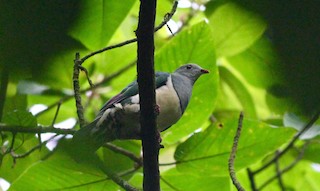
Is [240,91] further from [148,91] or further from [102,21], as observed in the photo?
[148,91]

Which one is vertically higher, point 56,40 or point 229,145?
point 56,40

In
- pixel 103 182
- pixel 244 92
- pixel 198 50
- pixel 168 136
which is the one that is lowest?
Answer: pixel 103 182

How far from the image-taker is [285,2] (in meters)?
0.44

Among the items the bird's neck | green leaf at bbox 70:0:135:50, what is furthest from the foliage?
the bird's neck

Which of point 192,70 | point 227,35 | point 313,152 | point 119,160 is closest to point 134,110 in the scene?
point 119,160

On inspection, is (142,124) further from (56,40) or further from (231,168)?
(56,40)

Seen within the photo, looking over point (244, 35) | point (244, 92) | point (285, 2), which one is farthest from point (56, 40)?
point (244, 92)

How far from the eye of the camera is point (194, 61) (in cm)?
258

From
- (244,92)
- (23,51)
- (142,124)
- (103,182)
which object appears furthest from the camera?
(244,92)

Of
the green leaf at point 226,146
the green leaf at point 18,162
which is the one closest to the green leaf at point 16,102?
the green leaf at point 18,162

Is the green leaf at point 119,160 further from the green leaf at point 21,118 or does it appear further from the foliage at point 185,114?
the green leaf at point 21,118

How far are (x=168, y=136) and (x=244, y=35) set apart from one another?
0.60 metres

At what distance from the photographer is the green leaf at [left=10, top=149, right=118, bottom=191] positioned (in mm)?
2176

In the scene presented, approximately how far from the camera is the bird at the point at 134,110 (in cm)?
215
